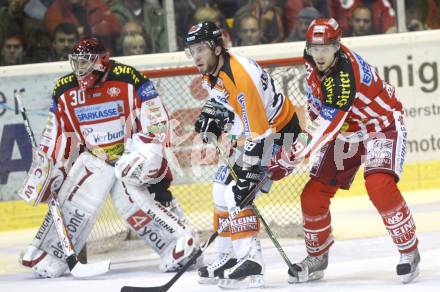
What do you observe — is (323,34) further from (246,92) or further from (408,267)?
(408,267)

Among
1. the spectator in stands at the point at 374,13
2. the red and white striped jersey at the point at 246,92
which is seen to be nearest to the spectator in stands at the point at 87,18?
the spectator in stands at the point at 374,13

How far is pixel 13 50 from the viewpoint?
7062mm

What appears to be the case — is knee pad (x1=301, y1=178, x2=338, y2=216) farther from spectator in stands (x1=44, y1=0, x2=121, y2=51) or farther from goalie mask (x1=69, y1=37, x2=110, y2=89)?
spectator in stands (x1=44, y1=0, x2=121, y2=51)

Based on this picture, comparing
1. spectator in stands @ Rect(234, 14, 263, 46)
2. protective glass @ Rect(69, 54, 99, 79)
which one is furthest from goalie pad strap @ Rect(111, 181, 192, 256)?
spectator in stands @ Rect(234, 14, 263, 46)

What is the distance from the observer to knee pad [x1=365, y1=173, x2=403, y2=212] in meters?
4.66

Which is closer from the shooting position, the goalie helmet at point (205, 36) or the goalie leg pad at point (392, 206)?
the goalie leg pad at point (392, 206)

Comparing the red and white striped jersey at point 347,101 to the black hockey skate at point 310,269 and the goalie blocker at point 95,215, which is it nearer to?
the black hockey skate at point 310,269

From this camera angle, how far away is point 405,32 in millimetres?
7590

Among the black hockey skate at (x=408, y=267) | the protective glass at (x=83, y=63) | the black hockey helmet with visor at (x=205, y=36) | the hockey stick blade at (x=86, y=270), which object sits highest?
the black hockey helmet with visor at (x=205, y=36)

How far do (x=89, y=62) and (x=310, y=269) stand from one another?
143 cm

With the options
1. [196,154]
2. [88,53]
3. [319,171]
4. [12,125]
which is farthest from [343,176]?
[12,125]

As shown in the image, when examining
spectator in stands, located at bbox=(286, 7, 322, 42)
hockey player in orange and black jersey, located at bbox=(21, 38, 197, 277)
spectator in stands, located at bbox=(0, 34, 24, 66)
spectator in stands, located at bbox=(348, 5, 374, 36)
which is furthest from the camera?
spectator in stands, located at bbox=(348, 5, 374, 36)

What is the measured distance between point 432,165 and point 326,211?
2.69 metres

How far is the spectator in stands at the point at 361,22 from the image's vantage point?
7574 millimetres
